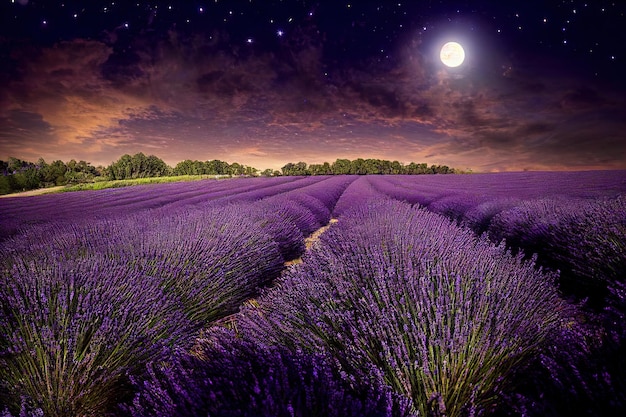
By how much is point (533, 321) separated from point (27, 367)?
7.71 ft

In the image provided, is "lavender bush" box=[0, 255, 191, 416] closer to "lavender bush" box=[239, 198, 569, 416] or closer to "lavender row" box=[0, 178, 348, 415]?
"lavender row" box=[0, 178, 348, 415]

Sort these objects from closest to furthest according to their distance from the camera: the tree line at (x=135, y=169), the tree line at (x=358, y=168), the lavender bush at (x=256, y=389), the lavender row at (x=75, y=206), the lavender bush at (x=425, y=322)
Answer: the lavender bush at (x=256, y=389), the lavender bush at (x=425, y=322), the lavender row at (x=75, y=206), the tree line at (x=135, y=169), the tree line at (x=358, y=168)

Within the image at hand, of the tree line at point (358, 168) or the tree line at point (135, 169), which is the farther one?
the tree line at point (358, 168)

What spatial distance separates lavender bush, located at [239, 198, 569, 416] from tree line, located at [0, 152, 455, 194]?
16.9m

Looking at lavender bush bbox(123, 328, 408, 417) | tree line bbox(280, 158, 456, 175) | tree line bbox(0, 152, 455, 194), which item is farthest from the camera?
tree line bbox(280, 158, 456, 175)

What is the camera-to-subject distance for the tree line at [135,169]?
1573 cm

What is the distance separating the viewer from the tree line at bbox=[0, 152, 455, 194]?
1573cm

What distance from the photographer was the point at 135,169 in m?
32.9

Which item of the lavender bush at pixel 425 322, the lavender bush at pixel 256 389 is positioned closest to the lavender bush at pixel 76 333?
the lavender bush at pixel 256 389

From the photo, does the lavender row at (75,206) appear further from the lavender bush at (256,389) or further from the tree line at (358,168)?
the tree line at (358,168)

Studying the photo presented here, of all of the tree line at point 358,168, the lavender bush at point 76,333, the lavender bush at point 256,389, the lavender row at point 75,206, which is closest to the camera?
the lavender bush at point 256,389

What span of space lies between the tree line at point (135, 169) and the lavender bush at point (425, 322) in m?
16.9

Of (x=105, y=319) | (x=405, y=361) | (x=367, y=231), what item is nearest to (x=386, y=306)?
(x=405, y=361)

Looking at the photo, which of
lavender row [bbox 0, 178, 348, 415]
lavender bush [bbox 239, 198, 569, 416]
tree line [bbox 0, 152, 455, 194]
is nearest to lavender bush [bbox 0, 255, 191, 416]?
lavender row [bbox 0, 178, 348, 415]
